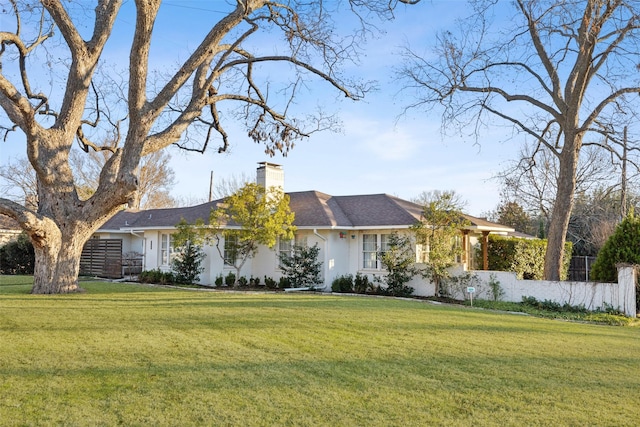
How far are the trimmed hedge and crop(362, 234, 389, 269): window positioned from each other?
4346mm

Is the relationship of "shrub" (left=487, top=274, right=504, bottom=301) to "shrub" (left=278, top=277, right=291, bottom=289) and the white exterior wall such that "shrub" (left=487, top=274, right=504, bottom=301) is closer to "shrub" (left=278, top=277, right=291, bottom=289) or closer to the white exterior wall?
the white exterior wall

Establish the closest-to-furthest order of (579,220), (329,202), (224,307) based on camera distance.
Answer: (224,307) → (329,202) → (579,220)

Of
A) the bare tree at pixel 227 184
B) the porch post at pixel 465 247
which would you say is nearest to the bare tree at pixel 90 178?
the bare tree at pixel 227 184

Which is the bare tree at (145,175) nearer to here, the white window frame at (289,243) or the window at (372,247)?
the white window frame at (289,243)

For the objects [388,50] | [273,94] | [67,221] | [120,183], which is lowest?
[67,221]

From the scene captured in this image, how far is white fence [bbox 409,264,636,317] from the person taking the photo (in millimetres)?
13767

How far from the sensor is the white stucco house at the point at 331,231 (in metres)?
18.6

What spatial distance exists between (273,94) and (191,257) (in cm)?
713

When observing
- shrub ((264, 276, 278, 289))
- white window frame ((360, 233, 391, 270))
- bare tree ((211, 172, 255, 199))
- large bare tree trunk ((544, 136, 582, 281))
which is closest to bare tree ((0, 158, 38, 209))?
bare tree ((211, 172, 255, 199))

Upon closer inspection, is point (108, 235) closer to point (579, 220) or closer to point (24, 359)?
point (24, 359)

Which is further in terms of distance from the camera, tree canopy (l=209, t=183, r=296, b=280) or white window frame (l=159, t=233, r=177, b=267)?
white window frame (l=159, t=233, r=177, b=267)

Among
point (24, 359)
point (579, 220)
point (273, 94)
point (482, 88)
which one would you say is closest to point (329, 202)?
point (273, 94)

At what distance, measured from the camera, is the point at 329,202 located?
2147cm

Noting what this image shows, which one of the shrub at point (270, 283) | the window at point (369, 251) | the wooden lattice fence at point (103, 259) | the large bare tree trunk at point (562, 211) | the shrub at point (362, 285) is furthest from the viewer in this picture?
the wooden lattice fence at point (103, 259)
